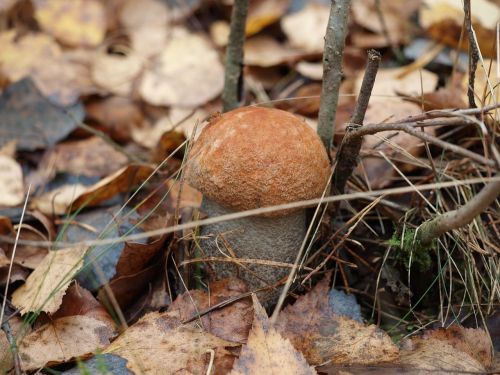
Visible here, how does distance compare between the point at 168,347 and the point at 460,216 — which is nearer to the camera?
the point at 460,216

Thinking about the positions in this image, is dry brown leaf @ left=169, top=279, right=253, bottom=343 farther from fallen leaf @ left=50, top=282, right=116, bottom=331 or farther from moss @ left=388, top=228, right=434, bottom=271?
moss @ left=388, top=228, right=434, bottom=271

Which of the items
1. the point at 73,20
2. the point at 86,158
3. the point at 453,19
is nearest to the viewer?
the point at 86,158

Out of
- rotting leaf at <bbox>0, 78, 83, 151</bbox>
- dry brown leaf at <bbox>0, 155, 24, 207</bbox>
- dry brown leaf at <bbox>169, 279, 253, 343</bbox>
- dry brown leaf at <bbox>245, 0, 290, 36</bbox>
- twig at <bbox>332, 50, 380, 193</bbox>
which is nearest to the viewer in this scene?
twig at <bbox>332, 50, 380, 193</bbox>

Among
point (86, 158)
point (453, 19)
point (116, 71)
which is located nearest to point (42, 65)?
point (116, 71)

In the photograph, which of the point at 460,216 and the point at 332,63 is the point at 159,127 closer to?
the point at 332,63

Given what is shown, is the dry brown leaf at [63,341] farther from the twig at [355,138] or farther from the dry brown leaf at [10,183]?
the twig at [355,138]

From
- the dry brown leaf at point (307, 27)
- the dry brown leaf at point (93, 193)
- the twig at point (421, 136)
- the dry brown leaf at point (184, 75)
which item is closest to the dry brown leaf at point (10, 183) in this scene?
the dry brown leaf at point (93, 193)

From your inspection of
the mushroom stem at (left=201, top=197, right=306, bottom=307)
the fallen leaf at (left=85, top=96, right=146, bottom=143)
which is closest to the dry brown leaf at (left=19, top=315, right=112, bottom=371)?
the mushroom stem at (left=201, top=197, right=306, bottom=307)

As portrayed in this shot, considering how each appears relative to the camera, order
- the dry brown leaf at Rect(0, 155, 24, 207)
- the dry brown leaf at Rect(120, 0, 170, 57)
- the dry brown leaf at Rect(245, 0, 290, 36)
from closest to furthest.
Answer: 1. the dry brown leaf at Rect(0, 155, 24, 207)
2. the dry brown leaf at Rect(245, 0, 290, 36)
3. the dry brown leaf at Rect(120, 0, 170, 57)
